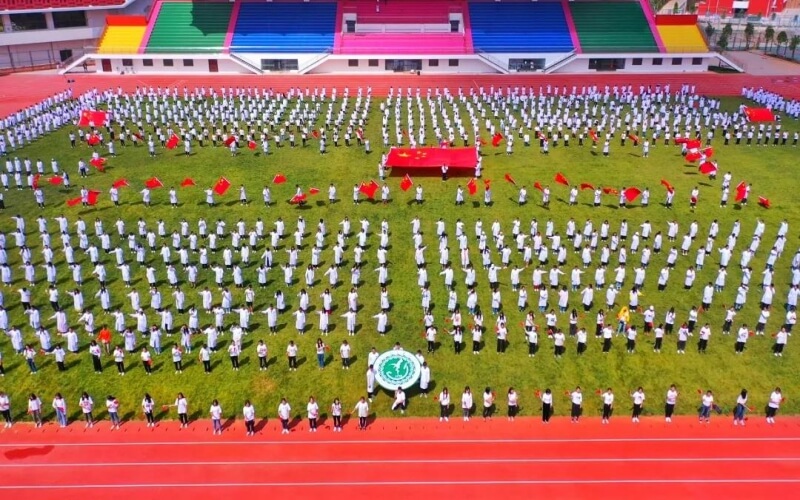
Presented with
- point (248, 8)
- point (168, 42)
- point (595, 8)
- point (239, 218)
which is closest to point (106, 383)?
point (239, 218)

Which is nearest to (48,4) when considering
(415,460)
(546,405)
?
(415,460)

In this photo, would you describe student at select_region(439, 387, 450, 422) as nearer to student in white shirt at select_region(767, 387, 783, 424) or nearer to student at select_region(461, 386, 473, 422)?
student at select_region(461, 386, 473, 422)

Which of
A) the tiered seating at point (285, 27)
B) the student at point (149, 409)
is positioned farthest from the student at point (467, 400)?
the tiered seating at point (285, 27)

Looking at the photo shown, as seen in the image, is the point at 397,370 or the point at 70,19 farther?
the point at 70,19

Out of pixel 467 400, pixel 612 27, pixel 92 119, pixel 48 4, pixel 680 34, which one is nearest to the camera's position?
pixel 467 400

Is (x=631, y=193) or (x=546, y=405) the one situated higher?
(x=631, y=193)

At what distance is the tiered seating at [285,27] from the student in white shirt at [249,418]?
143ft

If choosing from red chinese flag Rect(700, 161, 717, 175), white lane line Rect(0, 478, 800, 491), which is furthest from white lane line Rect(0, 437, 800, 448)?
red chinese flag Rect(700, 161, 717, 175)

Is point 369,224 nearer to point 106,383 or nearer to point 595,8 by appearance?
point 106,383

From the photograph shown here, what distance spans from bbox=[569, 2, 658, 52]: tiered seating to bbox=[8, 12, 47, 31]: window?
47203mm

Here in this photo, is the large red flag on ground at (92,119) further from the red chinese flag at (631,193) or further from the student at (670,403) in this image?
the student at (670,403)

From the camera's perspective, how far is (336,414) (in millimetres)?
13008

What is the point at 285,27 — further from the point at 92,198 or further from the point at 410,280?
the point at 410,280

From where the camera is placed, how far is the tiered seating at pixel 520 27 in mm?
52500
